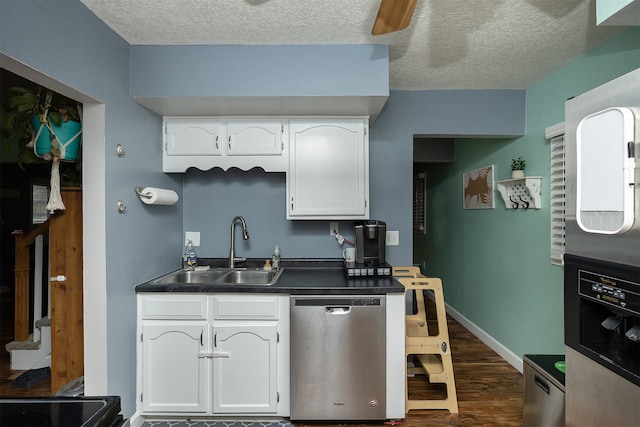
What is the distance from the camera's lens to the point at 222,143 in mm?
2572

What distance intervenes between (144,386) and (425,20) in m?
2.82

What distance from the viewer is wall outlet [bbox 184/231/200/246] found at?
9.61 feet

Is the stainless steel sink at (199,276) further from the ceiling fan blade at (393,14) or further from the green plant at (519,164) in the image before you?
the green plant at (519,164)

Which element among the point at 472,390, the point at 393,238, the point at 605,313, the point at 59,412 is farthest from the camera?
the point at 393,238

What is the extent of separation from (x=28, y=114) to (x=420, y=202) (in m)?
5.22

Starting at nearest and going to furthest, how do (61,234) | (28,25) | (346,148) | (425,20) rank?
(28,25) → (425,20) → (61,234) → (346,148)

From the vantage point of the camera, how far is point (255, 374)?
218cm

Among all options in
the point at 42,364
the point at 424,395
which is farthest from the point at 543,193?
the point at 42,364

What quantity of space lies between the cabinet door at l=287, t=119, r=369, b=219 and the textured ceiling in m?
0.59

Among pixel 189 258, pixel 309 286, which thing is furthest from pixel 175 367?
pixel 309 286

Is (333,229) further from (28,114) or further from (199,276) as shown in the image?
(28,114)

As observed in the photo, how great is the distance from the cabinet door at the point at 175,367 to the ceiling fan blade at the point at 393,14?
6.48 feet

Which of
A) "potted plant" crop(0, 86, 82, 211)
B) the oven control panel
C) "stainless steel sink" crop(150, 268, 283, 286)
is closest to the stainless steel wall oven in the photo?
the oven control panel

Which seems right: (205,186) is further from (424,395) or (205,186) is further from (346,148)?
(424,395)
